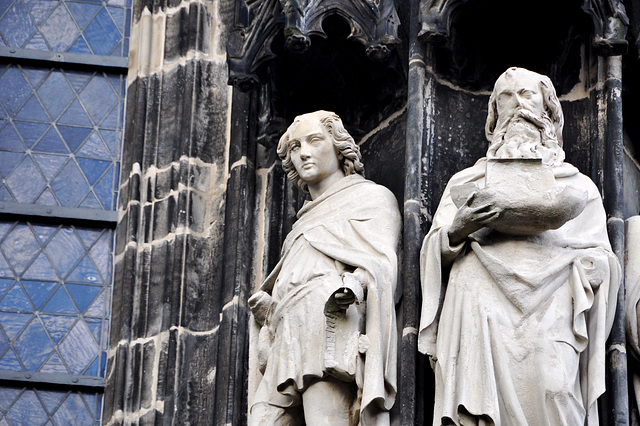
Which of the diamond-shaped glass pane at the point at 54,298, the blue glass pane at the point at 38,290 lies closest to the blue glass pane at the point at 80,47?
the diamond-shaped glass pane at the point at 54,298

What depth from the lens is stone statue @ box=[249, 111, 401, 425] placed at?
966cm

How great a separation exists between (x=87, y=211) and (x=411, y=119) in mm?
2185

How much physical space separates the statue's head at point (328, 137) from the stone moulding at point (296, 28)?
1.20 feet

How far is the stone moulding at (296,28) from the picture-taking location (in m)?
10.5

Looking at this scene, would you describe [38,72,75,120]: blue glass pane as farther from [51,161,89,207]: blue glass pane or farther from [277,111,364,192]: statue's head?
[277,111,364,192]: statue's head

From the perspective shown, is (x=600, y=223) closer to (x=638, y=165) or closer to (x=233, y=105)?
(x=638, y=165)

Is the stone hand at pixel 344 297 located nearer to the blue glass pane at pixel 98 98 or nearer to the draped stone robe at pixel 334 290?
the draped stone robe at pixel 334 290

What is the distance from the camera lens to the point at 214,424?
10695mm

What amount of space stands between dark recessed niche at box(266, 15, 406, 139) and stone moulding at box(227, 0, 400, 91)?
0.26 ft

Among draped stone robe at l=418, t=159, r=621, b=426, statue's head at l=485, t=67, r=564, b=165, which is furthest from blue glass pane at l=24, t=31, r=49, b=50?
draped stone robe at l=418, t=159, r=621, b=426

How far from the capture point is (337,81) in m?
11.1

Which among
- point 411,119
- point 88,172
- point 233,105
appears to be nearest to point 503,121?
point 411,119

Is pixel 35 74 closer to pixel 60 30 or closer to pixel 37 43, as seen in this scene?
pixel 37 43

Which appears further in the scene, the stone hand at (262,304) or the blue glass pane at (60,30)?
the blue glass pane at (60,30)
